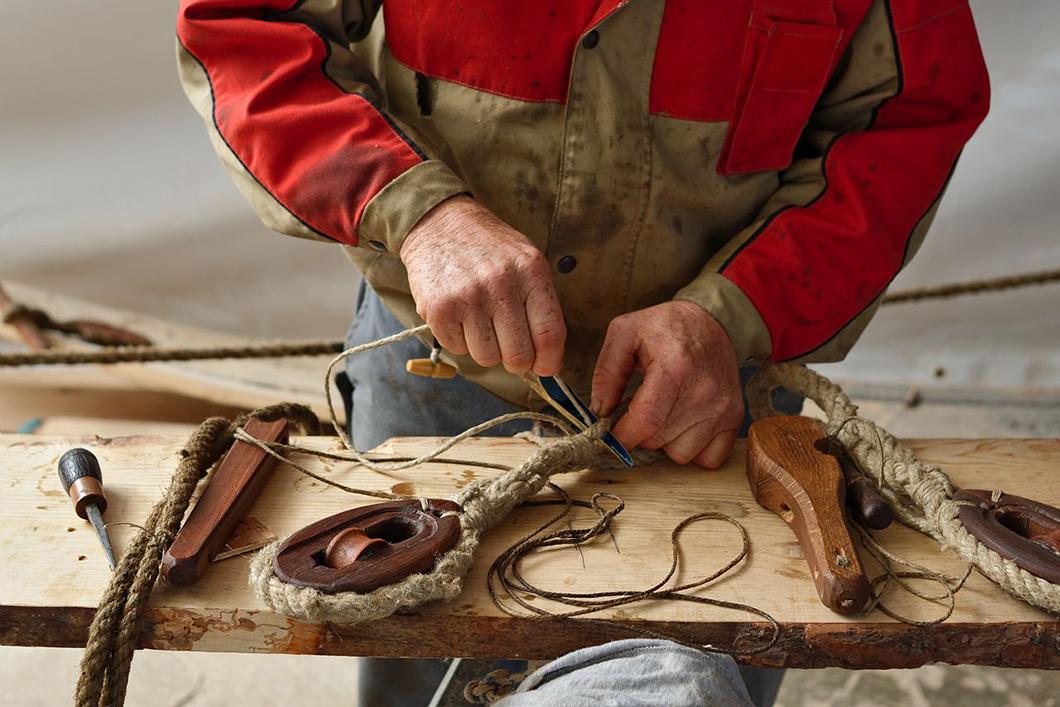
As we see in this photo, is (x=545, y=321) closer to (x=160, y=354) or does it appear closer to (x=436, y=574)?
(x=436, y=574)

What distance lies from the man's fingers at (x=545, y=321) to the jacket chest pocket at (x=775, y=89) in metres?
0.31

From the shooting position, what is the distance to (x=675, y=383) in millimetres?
1014

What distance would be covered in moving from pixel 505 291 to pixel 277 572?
312 mm

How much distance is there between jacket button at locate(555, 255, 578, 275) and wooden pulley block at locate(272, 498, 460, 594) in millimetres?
361

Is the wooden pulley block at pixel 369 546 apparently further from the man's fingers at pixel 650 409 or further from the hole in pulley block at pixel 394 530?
the man's fingers at pixel 650 409

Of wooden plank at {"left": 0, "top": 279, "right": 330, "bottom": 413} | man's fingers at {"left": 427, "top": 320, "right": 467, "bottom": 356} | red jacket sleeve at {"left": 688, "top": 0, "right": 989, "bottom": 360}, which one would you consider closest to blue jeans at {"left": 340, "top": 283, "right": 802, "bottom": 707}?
red jacket sleeve at {"left": 688, "top": 0, "right": 989, "bottom": 360}

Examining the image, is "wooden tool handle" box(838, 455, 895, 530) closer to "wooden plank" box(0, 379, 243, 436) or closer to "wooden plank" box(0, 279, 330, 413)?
"wooden plank" box(0, 279, 330, 413)

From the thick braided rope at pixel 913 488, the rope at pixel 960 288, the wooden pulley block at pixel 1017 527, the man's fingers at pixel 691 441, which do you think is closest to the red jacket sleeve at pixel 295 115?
the man's fingers at pixel 691 441

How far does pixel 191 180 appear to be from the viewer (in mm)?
2543

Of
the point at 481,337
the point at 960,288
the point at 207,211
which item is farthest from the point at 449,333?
the point at 207,211

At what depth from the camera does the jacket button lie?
1157mm

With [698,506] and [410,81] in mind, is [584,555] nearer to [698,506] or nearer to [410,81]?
[698,506]

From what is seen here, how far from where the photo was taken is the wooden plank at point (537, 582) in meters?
0.80

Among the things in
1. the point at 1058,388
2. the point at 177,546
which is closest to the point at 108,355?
the point at 177,546
